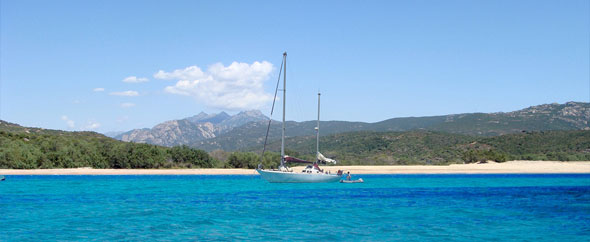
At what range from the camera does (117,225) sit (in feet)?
94.5

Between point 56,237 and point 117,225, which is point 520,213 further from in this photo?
point 56,237

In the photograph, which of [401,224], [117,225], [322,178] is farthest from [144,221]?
[322,178]

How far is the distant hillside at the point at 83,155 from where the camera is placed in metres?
91.6

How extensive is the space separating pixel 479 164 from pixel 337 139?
62.0 m

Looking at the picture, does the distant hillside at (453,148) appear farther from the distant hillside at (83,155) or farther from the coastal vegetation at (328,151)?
the distant hillside at (83,155)

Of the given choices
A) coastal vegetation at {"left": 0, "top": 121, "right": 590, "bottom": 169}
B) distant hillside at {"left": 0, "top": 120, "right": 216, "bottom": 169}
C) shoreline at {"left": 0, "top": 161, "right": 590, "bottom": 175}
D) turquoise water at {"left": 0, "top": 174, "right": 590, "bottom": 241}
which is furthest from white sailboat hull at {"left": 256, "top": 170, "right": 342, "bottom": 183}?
distant hillside at {"left": 0, "top": 120, "right": 216, "bottom": 169}

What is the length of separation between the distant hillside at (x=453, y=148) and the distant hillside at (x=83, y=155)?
94.4 feet

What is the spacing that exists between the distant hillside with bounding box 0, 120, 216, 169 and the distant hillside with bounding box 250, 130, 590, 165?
28.8m

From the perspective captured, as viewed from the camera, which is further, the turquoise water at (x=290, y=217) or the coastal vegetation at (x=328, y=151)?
the coastal vegetation at (x=328, y=151)

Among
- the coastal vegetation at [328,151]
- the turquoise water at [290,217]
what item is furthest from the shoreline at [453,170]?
the turquoise water at [290,217]

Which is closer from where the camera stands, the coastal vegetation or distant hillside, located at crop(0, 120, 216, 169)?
distant hillside, located at crop(0, 120, 216, 169)

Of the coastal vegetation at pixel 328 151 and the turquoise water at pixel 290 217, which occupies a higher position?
the coastal vegetation at pixel 328 151

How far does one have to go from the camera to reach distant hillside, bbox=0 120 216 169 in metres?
91.6

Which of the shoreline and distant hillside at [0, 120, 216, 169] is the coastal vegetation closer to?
distant hillside at [0, 120, 216, 169]
